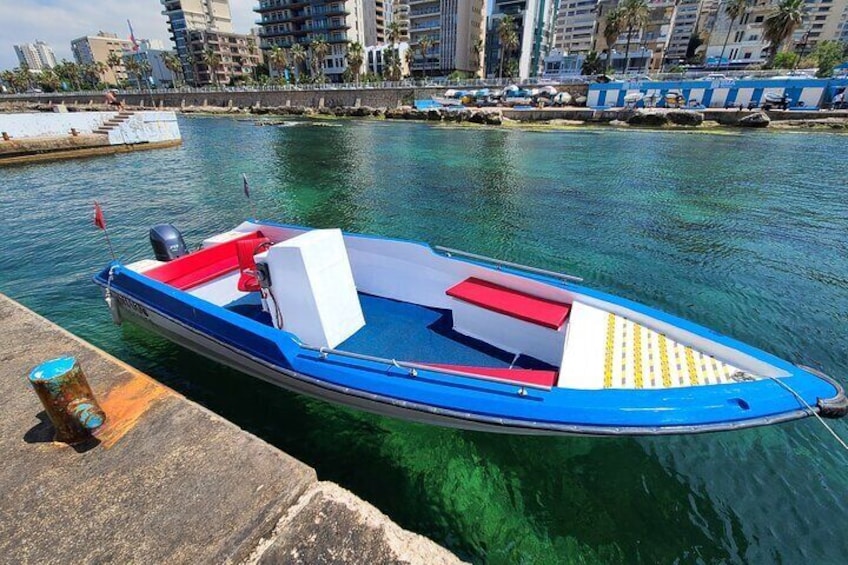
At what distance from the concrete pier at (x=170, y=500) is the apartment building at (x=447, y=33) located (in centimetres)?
10728

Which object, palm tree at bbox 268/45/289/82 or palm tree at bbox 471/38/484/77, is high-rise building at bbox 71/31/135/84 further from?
palm tree at bbox 471/38/484/77

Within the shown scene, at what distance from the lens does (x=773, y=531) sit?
4473 mm

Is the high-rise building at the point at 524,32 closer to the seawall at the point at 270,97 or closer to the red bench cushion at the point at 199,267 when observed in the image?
the seawall at the point at 270,97

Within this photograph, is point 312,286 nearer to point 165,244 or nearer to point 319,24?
point 165,244

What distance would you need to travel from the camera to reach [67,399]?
11.3ft

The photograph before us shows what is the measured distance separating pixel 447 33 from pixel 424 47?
9404 mm

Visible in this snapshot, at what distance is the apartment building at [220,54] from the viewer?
378 ft

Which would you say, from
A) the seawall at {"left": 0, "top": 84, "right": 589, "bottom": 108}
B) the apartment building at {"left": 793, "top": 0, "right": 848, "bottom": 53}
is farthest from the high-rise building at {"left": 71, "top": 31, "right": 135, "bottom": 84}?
the apartment building at {"left": 793, "top": 0, "right": 848, "bottom": 53}

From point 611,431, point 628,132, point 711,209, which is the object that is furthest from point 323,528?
point 628,132

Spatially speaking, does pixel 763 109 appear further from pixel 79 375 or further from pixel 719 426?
pixel 79 375

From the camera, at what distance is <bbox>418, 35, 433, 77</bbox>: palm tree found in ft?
301

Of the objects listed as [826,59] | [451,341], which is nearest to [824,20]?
[826,59]

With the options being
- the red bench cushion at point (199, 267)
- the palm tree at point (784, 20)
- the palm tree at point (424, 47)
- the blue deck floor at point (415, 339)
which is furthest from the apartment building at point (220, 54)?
the blue deck floor at point (415, 339)

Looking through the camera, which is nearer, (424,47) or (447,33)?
(424,47)
